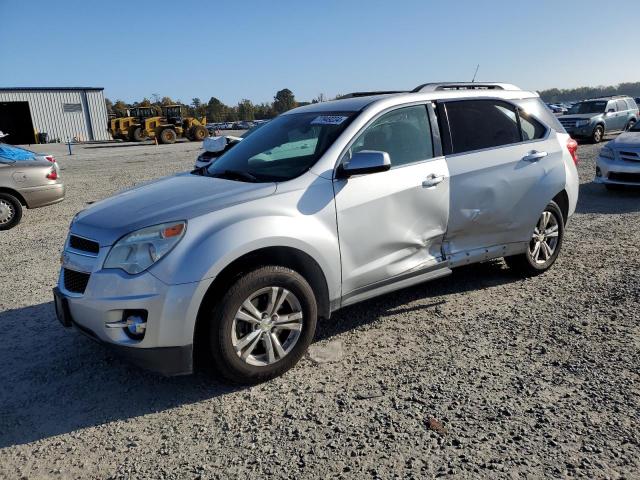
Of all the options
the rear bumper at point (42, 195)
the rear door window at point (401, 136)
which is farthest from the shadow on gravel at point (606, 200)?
the rear bumper at point (42, 195)

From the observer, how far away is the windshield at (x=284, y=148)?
12.1 ft

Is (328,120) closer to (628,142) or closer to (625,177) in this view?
(625,177)

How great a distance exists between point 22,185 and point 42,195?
34cm

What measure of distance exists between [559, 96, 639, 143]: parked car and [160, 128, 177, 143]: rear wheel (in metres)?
24.8

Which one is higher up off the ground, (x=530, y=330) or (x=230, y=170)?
(x=230, y=170)

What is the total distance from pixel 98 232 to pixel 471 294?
3.25 m

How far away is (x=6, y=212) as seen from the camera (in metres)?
8.42

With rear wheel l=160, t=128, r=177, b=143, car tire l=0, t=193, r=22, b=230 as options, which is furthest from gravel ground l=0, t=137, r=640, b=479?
rear wheel l=160, t=128, r=177, b=143

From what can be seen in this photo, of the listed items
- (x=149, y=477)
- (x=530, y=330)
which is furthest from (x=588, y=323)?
(x=149, y=477)

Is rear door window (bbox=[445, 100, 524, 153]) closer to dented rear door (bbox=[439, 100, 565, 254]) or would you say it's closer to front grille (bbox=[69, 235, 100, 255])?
dented rear door (bbox=[439, 100, 565, 254])

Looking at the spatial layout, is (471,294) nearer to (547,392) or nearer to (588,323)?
(588,323)

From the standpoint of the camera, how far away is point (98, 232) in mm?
3166

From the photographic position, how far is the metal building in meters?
44.2

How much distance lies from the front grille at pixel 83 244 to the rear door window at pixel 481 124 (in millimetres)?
2815
